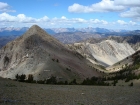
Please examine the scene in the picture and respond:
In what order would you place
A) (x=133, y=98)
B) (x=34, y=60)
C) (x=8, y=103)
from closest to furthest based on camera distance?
(x=8, y=103)
(x=133, y=98)
(x=34, y=60)

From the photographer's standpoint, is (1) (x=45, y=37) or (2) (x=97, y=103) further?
(1) (x=45, y=37)

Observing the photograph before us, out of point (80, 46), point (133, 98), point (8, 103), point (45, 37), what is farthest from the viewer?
point (80, 46)

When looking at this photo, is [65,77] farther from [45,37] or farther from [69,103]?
[69,103]

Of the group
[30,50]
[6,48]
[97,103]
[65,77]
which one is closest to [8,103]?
[97,103]

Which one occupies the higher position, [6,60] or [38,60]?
[6,60]

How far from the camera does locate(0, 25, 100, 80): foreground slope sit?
65400 mm

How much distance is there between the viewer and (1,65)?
85.9 meters

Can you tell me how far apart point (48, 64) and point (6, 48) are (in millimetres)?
33577

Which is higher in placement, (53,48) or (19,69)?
(53,48)

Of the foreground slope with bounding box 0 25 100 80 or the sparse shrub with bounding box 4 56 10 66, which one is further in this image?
the sparse shrub with bounding box 4 56 10 66

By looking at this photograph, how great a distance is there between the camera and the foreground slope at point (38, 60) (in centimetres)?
6540

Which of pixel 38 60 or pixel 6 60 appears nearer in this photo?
pixel 38 60

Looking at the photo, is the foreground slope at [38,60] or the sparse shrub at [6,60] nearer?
the foreground slope at [38,60]

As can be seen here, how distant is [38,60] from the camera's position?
237ft
